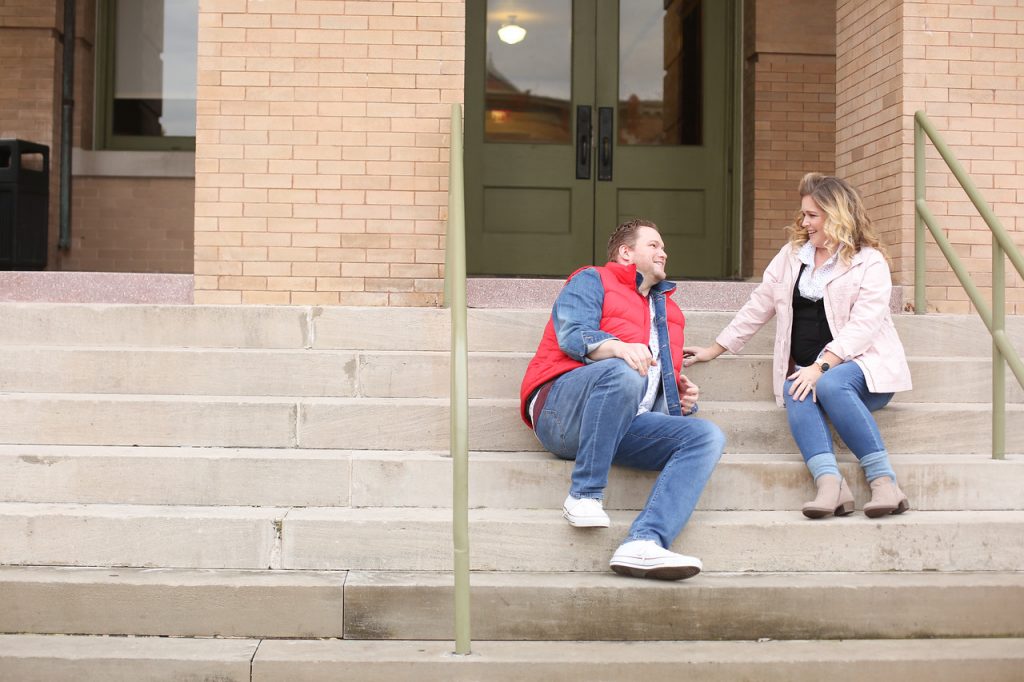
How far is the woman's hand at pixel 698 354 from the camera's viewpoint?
4.46m

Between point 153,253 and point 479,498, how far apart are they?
17.2 ft

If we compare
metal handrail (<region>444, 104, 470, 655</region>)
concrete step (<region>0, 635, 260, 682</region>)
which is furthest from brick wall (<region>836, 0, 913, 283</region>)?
concrete step (<region>0, 635, 260, 682</region>)

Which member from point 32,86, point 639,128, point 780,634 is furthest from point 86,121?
point 780,634

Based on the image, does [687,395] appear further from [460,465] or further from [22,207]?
[22,207]

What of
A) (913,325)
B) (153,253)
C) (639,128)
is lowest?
(913,325)

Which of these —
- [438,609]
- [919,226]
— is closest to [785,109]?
[919,226]

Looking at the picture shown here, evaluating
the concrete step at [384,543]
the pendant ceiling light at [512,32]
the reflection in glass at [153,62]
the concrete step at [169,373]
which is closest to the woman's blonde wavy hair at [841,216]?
the concrete step at [384,543]

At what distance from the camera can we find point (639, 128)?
307 inches

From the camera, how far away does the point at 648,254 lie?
4.04 metres

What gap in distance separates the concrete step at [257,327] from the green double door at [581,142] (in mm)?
2684

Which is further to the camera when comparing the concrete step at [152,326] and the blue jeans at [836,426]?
the concrete step at [152,326]

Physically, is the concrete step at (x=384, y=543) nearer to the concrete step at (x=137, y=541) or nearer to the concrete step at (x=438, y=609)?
the concrete step at (x=137, y=541)

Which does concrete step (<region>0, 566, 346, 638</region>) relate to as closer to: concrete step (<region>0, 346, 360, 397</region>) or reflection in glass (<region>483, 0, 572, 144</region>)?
concrete step (<region>0, 346, 360, 397</region>)

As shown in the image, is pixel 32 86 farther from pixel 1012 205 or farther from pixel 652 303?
pixel 1012 205
